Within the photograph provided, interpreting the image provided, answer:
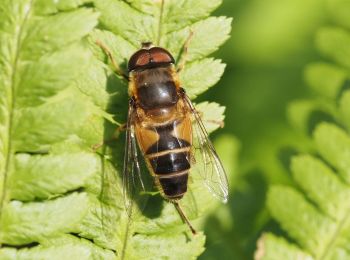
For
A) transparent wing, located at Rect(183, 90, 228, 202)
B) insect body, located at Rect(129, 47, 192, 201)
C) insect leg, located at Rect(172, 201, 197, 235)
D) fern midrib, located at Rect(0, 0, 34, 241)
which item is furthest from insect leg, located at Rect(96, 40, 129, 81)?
insect leg, located at Rect(172, 201, 197, 235)

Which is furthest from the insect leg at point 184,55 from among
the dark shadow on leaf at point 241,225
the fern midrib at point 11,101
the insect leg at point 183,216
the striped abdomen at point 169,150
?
the dark shadow on leaf at point 241,225

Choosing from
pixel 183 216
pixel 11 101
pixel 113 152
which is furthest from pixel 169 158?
pixel 11 101

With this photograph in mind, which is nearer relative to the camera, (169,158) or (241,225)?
(169,158)

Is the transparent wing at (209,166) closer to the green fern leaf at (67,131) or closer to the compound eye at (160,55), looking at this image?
the compound eye at (160,55)

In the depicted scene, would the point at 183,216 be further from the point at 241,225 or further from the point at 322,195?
the point at 241,225

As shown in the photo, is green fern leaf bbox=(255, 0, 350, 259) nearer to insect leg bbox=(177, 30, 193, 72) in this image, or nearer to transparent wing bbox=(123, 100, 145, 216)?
transparent wing bbox=(123, 100, 145, 216)

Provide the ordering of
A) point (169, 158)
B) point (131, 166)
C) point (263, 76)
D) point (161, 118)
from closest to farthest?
point (131, 166) < point (169, 158) < point (161, 118) < point (263, 76)
